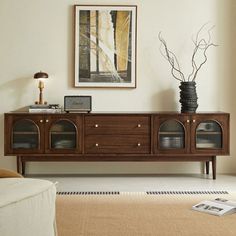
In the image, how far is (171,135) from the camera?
4879 mm

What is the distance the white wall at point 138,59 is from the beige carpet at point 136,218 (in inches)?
58.7

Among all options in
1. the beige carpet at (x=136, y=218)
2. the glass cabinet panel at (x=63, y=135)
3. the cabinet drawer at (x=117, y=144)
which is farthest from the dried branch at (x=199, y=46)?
the beige carpet at (x=136, y=218)

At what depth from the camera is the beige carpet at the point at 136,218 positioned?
2.91 m

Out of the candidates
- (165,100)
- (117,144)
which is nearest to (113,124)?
(117,144)

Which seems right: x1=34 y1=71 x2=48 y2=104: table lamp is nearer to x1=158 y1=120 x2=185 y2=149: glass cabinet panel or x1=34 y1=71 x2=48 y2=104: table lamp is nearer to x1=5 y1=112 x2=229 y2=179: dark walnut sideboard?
x1=5 y1=112 x2=229 y2=179: dark walnut sideboard

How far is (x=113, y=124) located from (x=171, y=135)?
0.62 m

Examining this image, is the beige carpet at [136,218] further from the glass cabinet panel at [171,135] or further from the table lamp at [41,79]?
the table lamp at [41,79]

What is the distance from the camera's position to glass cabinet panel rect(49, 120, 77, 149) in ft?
15.9

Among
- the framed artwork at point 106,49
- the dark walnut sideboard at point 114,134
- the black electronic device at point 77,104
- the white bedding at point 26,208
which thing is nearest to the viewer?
the white bedding at point 26,208

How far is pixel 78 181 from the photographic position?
4.83m

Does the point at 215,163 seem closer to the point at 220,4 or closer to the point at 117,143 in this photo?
the point at 117,143

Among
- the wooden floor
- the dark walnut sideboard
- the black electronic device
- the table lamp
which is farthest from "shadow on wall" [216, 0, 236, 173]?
the table lamp

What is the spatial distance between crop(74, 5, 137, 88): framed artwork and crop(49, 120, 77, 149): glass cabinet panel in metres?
0.55

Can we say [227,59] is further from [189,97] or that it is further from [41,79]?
[41,79]
